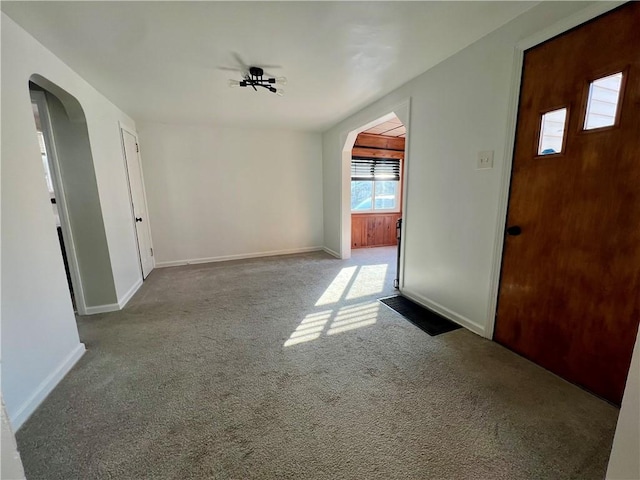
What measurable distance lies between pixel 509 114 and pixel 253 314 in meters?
2.77

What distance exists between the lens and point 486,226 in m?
2.16

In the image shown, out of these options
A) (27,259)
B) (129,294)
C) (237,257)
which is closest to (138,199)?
(129,294)

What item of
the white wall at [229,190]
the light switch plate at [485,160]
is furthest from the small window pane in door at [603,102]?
the white wall at [229,190]

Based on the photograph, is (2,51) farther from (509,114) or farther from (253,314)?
(509,114)

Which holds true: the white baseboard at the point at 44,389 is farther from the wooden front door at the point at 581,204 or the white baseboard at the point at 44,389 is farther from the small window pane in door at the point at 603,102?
the small window pane in door at the point at 603,102

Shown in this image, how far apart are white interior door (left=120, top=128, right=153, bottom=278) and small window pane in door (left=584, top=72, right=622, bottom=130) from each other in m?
4.57

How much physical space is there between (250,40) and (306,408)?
2.55 m

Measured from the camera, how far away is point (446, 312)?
2623mm

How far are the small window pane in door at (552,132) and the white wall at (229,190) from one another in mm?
3901

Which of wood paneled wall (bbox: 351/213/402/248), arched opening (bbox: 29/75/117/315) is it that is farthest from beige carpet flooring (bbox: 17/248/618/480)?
wood paneled wall (bbox: 351/213/402/248)

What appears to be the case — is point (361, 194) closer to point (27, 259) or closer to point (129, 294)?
point (129, 294)

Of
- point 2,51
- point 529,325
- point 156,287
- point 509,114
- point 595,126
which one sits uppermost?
point 2,51

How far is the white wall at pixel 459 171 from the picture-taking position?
6.47ft

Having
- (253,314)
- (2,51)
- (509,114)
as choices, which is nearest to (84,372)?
(253,314)
